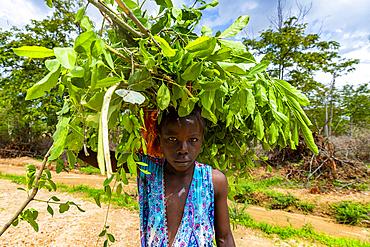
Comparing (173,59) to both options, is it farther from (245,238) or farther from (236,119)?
(245,238)

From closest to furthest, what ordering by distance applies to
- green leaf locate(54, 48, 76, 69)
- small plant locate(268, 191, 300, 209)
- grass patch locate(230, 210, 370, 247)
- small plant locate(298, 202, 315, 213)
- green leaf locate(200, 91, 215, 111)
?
green leaf locate(54, 48, 76, 69)
green leaf locate(200, 91, 215, 111)
grass patch locate(230, 210, 370, 247)
small plant locate(298, 202, 315, 213)
small plant locate(268, 191, 300, 209)

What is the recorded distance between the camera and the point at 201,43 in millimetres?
541

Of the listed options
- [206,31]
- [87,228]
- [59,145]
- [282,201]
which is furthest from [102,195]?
[206,31]

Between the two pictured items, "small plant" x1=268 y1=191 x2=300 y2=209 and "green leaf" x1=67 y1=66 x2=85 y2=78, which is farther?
"small plant" x1=268 y1=191 x2=300 y2=209

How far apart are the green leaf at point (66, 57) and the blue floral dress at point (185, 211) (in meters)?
0.78

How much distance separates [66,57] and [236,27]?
599 millimetres

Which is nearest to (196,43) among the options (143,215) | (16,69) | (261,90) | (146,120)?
(261,90)

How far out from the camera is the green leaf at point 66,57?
0.40m

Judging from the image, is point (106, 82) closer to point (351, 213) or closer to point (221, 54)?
point (221, 54)

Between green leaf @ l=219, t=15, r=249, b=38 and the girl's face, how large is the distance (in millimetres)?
394

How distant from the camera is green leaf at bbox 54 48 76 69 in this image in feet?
1.31

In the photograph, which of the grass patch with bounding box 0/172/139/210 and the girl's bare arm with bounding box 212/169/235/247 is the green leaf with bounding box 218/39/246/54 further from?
the grass patch with bounding box 0/172/139/210

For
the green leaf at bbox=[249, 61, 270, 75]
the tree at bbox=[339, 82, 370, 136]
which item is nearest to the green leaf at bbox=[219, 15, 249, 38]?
the green leaf at bbox=[249, 61, 270, 75]

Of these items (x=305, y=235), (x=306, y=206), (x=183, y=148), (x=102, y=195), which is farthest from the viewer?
(x=306, y=206)
